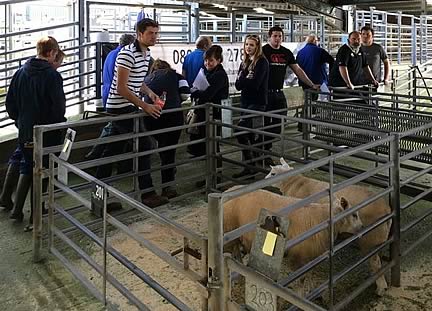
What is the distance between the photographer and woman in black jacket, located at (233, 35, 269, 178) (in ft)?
17.1

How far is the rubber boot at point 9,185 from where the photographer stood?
4.46 metres

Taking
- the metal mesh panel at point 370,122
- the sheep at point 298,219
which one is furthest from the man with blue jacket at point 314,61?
the sheep at point 298,219

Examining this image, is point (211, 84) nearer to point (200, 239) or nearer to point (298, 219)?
point (298, 219)

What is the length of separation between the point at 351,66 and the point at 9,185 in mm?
4509

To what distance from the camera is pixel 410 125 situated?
16.4 ft

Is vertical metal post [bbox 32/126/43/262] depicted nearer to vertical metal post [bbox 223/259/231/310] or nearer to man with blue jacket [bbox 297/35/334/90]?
vertical metal post [bbox 223/259/231/310]

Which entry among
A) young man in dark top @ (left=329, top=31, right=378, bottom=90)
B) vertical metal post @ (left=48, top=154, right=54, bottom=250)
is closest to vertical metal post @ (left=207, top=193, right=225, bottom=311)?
vertical metal post @ (left=48, top=154, right=54, bottom=250)

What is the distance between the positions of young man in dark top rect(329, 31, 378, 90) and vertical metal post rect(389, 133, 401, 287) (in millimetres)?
3792

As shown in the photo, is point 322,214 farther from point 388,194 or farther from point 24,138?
point 24,138

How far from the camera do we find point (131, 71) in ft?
13.8

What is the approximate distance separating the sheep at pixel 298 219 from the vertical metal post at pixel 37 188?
129 cm

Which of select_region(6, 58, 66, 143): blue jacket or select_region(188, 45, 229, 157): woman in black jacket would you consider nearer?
select_region(6, 58, 66, 143): blue jacket

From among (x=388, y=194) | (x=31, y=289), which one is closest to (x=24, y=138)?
(x=31, y=289)

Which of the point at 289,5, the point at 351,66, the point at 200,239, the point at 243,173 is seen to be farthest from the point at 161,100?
the point at 289,5
